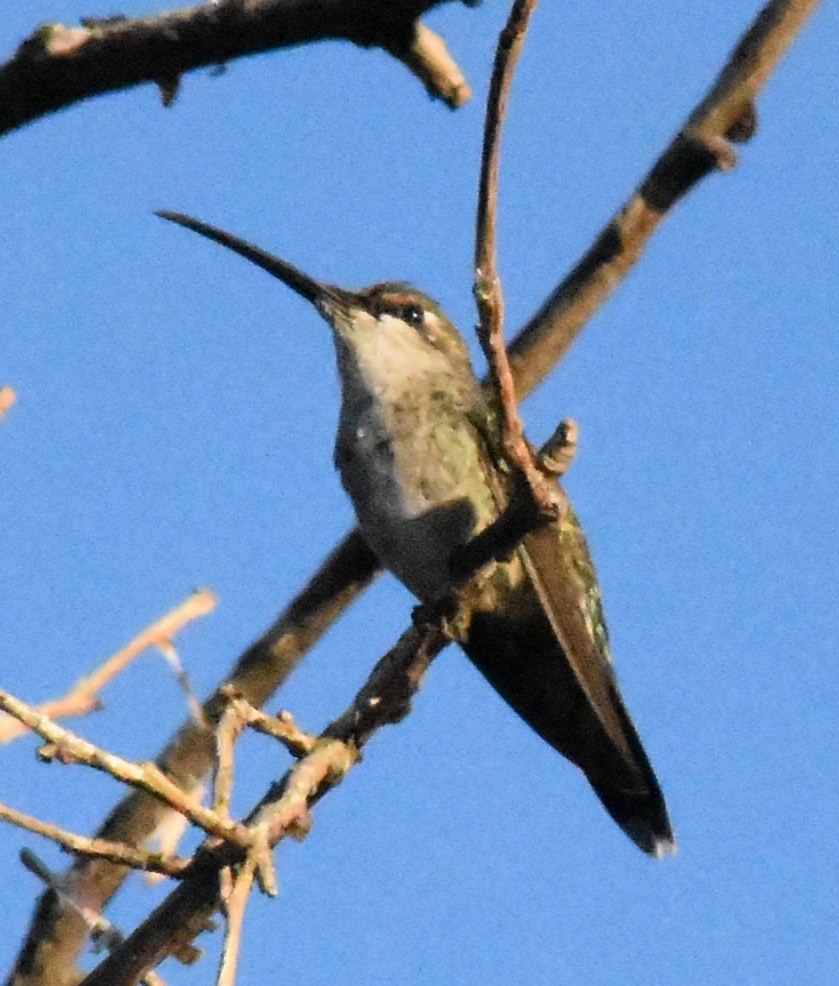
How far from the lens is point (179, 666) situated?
161 inches

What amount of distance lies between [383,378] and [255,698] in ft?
5.79

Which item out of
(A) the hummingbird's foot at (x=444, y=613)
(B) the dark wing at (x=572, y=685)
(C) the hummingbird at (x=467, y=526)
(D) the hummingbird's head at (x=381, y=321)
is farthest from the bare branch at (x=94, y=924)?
(D) the hummingbird's head at (x=381, y=321)

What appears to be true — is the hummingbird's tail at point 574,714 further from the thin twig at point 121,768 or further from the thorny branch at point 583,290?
the thin twig at point 121,768

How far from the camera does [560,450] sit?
3500mm

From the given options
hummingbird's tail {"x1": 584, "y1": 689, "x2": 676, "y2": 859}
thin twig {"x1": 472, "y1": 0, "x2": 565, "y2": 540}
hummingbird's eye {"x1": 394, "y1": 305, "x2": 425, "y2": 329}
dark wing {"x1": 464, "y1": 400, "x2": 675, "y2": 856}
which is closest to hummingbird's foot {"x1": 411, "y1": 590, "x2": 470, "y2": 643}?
thin twig {"x1": 472, "y1": 0, "x2": 565, "y2": 540}

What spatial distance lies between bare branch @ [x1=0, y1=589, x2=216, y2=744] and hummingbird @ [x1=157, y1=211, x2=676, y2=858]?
3.82 ft

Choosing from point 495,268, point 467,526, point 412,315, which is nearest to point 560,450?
point 495,268

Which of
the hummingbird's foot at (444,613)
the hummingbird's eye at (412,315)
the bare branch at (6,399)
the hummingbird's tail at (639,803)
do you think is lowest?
the bare branch at (6,399)

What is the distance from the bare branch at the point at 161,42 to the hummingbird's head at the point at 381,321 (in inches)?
89.6

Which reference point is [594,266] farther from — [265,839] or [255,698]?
[265,839]

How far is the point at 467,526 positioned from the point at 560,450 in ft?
6.72

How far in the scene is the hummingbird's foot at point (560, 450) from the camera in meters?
3.49

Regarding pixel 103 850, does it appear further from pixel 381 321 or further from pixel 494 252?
pixel 381 321

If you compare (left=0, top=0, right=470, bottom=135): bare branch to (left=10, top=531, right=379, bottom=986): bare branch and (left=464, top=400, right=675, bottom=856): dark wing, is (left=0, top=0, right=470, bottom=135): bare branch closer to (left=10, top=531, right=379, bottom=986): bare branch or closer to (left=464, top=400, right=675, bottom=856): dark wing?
(left=10, top=531, right=379, bottom=986): bare branch
